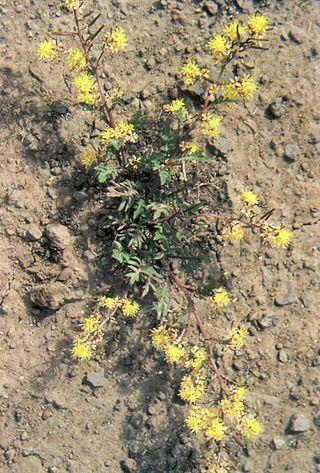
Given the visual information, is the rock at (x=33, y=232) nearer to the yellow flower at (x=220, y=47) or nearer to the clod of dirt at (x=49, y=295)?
the clod of dirt at (x=49, y=295)

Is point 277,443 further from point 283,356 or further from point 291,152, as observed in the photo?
point 291,152

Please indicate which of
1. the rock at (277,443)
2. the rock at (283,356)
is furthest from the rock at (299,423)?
the rock at (283,356)

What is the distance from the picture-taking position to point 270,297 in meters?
4.88

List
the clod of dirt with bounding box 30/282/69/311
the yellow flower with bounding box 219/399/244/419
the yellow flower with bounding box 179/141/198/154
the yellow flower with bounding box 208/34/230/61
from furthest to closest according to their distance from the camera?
the clod of dirt with bounding box 30/282/69/311 → the yellow flower with bounding box 179/141/198/154 → the yellow flower with bounding box 219/399/244/419 → the yellow flower with bounding box 208/34/230/61

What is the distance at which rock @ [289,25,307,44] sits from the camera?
16.1 feet

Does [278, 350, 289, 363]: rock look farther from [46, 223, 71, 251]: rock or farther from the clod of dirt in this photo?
[46, 223, 71, 251]: rock

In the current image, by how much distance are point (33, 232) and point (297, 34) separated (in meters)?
3.27

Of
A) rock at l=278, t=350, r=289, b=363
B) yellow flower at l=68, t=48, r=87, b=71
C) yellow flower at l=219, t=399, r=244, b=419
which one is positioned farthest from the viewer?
rock at l=278, t=350, r=289, b=363

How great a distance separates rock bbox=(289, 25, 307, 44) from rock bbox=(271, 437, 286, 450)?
3.92 m

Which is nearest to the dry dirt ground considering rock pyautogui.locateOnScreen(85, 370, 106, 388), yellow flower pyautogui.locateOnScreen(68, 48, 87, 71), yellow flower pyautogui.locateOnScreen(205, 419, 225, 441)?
rock pyautogui.locateOnScreen(85, 370, 106, 388)

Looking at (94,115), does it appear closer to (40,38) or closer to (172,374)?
(40,38)

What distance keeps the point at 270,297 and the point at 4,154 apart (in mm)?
2964

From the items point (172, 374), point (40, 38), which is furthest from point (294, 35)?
point (172, 374)

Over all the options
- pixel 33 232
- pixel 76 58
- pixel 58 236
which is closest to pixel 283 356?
pixel 58 236
